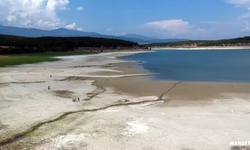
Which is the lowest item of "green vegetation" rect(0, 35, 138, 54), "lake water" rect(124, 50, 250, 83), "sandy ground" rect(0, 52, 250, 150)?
"lake water" rect(124, 50, 250, 83)

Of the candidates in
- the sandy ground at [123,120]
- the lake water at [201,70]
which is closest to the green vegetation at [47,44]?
the lake water at [201,70]

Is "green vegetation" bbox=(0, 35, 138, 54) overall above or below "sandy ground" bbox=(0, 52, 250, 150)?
above

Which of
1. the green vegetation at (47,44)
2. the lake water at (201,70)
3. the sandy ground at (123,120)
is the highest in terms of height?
the green vegetation at (47,44)

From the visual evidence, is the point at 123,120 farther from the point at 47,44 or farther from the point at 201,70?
the point at 47,44

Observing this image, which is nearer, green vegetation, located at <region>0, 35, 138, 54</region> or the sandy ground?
the sandy ground

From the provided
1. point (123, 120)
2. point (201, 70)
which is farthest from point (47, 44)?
point (123, 120)

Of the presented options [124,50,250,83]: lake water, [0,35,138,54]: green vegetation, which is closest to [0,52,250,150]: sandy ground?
[124,50,250,83]: lake water

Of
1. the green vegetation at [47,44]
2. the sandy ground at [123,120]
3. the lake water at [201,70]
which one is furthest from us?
the green vegetation at [47,44]

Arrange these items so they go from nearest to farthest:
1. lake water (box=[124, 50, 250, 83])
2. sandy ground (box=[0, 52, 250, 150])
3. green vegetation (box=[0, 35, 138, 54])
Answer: sandy ground (box=[0, 52, 250, 150]) → lake water (box=[124, 50, 250, 83]) → green vegetation (box=[0, 35, 138, 54])

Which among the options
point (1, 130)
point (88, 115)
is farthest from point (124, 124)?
point (1, 130)

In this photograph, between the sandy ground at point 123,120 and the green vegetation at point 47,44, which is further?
the green vegetation at point 47,44

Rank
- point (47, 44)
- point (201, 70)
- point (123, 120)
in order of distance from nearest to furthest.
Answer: point (123, 120) < point (201, 70) < point (47, 44)

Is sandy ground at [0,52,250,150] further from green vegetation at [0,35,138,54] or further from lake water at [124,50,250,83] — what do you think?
green vegetation at [0,35,138,54]

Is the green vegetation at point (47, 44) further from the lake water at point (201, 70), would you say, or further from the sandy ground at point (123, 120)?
the sandy ground at point (123, 120)
